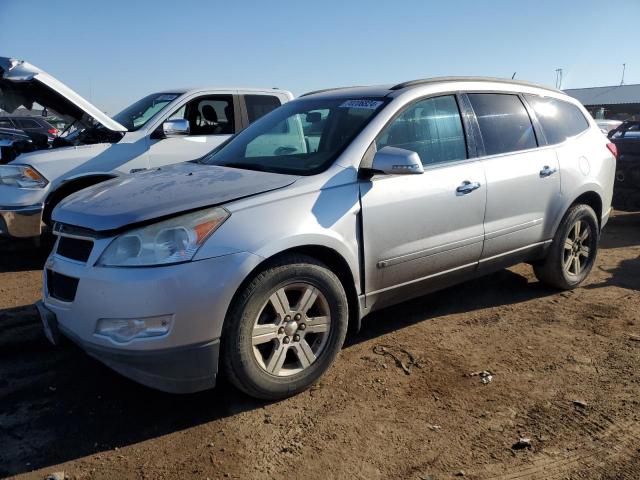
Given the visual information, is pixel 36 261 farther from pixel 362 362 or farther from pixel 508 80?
pixel 508 80

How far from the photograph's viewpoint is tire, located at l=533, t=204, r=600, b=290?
4.69m

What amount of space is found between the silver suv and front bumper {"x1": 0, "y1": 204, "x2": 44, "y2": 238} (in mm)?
2321

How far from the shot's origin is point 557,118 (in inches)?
187

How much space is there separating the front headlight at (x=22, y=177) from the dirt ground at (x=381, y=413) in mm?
1705

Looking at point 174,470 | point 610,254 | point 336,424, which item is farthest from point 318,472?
point 610,254

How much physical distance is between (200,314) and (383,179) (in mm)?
1441

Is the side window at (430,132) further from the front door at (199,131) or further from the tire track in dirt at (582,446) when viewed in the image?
the front door at (199,131)

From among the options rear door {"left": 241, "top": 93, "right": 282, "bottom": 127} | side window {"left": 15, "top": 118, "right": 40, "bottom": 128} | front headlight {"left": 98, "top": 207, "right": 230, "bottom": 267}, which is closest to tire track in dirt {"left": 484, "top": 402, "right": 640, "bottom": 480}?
front headlight {"left": 98, "top": 207, "right": 230, "bottom": 267}

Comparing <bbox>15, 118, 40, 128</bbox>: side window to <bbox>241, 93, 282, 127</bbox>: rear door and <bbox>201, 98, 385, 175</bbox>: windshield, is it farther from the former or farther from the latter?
<bbox>201, 98, 385, 175</bbox>: windshield

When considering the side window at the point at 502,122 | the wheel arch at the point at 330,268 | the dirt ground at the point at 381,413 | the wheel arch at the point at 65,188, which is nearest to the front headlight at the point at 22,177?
the wheel arch at the point at 65,188

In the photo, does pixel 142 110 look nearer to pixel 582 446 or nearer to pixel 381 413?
pixel 381 413

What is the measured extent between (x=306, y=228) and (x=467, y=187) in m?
1.40

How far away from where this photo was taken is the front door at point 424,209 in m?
3.37

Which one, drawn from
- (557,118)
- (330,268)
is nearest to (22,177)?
(330,268)
